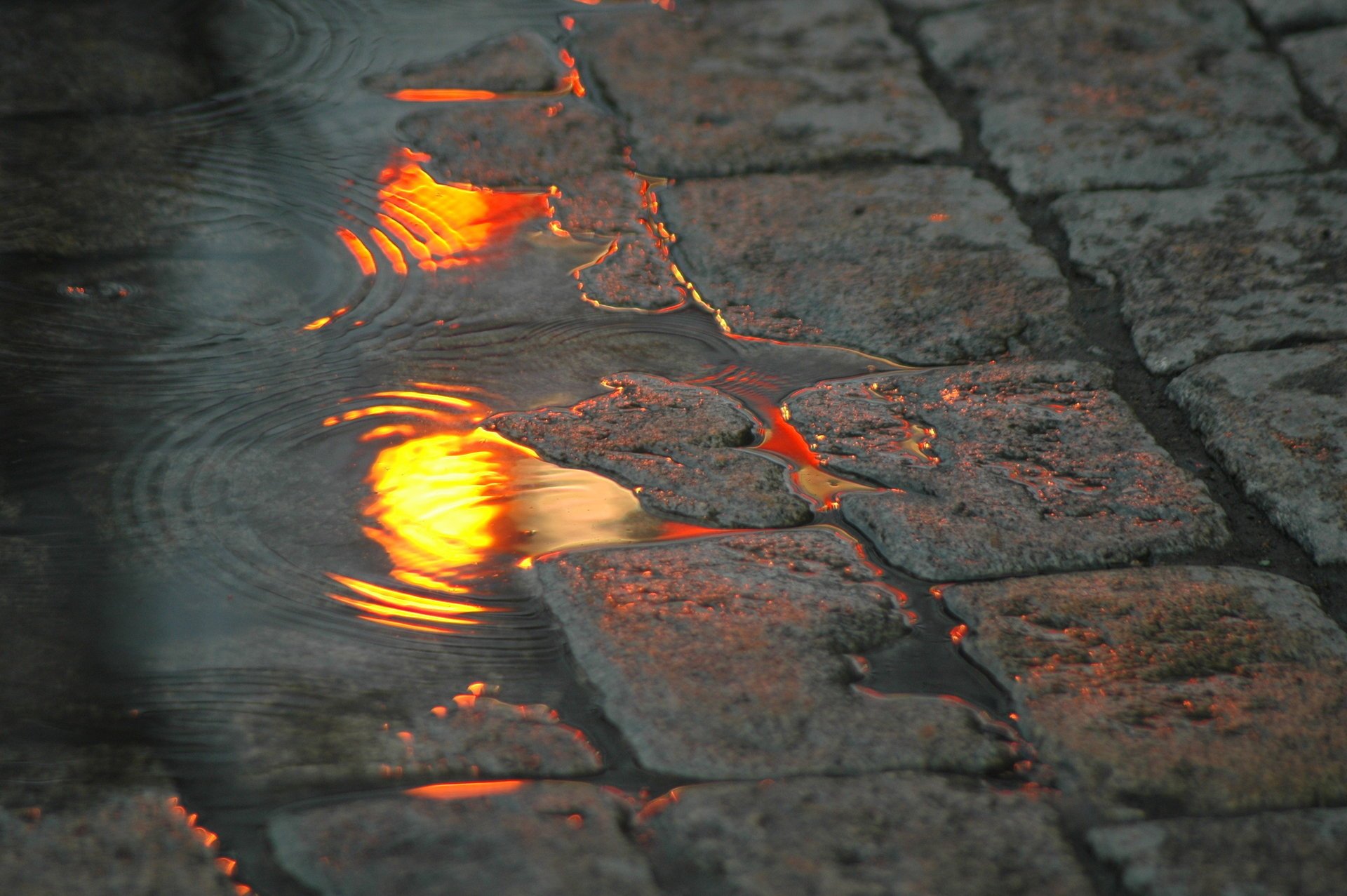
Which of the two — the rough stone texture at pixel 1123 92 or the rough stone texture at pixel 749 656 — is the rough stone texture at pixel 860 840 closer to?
the rough stone texture at pixel 749 656

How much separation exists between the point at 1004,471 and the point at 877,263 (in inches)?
22.1

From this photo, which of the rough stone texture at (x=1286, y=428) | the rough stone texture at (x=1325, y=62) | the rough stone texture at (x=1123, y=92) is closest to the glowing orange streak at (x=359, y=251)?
the rough stone texture at (x=1123, y=92)

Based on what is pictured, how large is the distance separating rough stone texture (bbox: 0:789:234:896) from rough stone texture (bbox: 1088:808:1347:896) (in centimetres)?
81

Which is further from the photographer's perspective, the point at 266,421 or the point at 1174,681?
the point at 266,421

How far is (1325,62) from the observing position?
250cm

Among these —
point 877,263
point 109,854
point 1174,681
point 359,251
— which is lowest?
point 109,854

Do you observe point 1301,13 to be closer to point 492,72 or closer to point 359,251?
point 492,72

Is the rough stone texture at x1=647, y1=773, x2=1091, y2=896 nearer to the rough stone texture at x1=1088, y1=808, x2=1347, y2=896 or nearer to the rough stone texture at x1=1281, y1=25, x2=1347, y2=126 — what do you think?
the rough stone texture at x1=1088, y1=808, x2=1347, y2=896

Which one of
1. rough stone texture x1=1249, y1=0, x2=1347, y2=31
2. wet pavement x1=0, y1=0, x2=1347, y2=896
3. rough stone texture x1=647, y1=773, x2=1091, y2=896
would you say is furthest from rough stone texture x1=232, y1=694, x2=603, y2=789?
rough stone texture x1=1249, y1=0, x2=1347, y2=31

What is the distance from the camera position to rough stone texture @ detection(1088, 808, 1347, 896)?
1042 millimetres

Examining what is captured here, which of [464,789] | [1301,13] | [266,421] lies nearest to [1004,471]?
[464,789]

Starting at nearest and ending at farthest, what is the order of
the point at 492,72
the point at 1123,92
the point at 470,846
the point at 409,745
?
the point at 470,846 < the point at 409,745 < the point at 1123,92 < the point at 492,72

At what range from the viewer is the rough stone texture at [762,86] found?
233cm

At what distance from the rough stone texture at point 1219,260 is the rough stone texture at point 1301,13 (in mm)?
706
